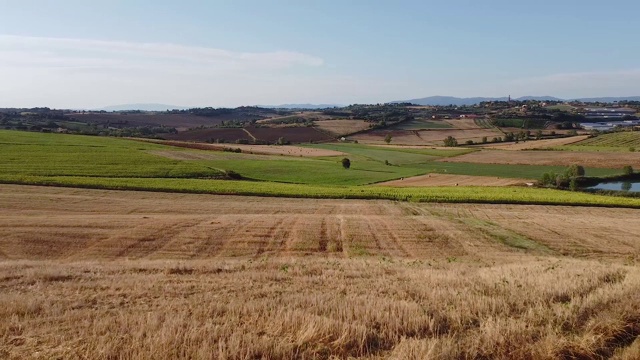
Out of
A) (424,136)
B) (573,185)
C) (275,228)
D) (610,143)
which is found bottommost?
(573,185)

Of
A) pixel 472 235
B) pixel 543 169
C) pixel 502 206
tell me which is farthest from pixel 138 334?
pixel 543 169

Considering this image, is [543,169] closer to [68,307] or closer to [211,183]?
[211,183]

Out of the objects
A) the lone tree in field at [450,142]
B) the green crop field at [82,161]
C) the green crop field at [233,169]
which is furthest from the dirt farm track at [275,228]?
the lone tree in field at [450,142]

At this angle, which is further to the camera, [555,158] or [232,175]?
[555,158]

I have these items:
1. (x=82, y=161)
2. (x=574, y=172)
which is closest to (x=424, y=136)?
(x=574, y=172)

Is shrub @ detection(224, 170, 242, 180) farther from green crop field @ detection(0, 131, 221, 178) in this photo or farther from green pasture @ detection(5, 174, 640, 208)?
green pasture @ detection(5, 174, 640, 208)

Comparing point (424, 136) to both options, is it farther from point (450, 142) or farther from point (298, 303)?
point (298, 303)
